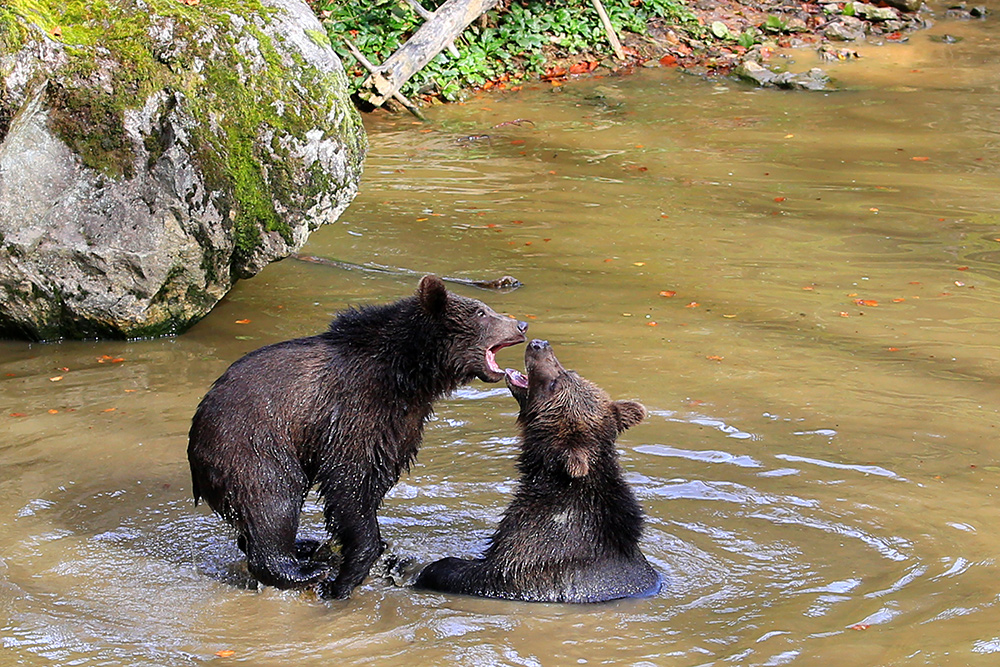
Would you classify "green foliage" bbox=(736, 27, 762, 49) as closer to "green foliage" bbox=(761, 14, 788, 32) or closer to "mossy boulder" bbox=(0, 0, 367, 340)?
"green foliage" bbox=(761, 14, 788, 32)

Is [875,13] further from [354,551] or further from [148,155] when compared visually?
[354,551]

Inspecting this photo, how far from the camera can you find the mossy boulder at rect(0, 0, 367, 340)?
823 centimetres

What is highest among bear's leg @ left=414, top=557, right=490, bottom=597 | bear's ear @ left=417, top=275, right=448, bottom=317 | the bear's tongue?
bear's ear @ left=417, top=275, right=448, bottom=317

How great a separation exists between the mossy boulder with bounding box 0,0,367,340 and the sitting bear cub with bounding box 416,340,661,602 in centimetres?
362

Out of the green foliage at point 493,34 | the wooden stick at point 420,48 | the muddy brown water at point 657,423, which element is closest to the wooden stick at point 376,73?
the wooden stick at point 420,48

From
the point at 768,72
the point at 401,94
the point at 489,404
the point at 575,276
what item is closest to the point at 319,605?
the point at 489,404

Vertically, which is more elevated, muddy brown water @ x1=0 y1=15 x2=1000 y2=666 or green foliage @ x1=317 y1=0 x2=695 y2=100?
green foliage @ x1=317 y1=0 x2=695 y2=100

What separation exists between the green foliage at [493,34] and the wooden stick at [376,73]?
14.9 inches

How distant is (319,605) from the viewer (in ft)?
18.3

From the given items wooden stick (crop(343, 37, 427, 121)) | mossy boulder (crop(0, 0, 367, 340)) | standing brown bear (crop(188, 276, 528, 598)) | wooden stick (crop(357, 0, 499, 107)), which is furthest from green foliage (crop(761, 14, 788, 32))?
standing brown bear (crop(188, 276, 528, 598))

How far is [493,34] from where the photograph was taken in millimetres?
19203

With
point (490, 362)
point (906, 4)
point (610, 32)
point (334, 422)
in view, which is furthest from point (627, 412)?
point (906, 4)

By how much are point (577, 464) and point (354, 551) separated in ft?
3.99

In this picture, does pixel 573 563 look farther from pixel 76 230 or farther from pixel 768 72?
pixel 768 72
